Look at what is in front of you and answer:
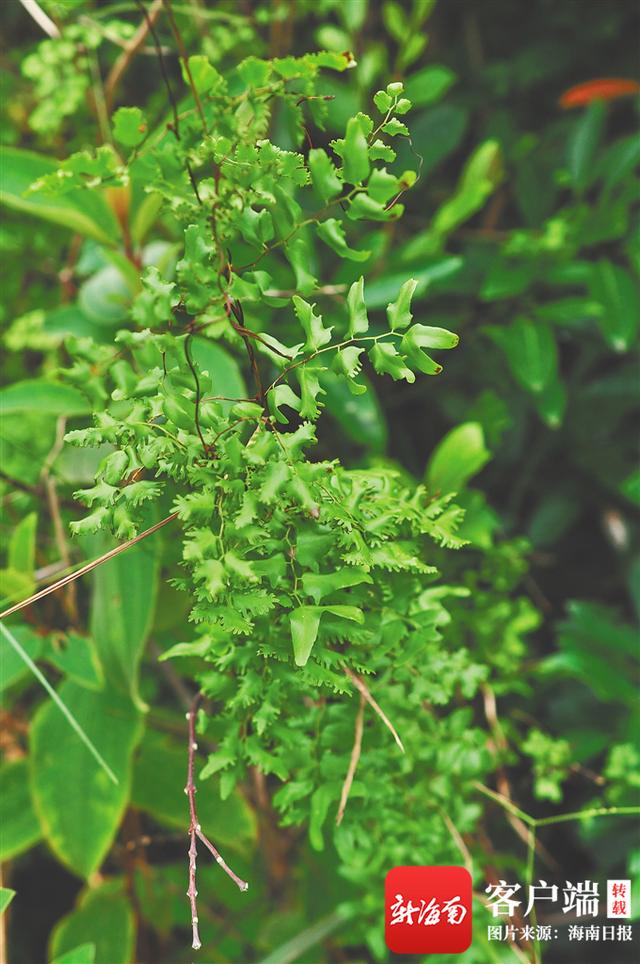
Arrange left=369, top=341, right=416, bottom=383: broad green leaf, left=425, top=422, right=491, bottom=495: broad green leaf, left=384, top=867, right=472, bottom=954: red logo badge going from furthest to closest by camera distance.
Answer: left=425, top=422, right=491, bottom=495: broad green leaf < left=384, top=867, right=472, bottom=954: red logo badge < left=369, top=341, right=416, bottom=383: broad green leaf

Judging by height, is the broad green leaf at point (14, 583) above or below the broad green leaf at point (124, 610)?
above

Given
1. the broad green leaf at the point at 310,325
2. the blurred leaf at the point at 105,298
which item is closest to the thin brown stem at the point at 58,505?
the blurred leaf at the point at 105,298

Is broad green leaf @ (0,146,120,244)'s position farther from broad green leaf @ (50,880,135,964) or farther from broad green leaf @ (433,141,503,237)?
broad green leaf @ (50,880,135,964)

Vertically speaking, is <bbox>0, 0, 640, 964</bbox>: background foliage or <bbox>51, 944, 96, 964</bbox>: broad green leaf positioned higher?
<bbox>0, 0, 640, 964</bbox>: background foliage

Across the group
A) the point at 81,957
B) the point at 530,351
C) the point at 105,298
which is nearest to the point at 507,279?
the point at 530,351

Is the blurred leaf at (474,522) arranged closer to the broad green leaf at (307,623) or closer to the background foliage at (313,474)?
the background foliage at (313,474)

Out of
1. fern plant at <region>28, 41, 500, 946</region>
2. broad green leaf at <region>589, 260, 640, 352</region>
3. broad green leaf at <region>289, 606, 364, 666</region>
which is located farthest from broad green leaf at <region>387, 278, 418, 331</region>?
broad green leaf at <region>589, 260, 640, 352</region>

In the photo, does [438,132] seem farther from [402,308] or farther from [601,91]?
[402,308]

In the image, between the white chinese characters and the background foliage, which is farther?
the white chinese characters
